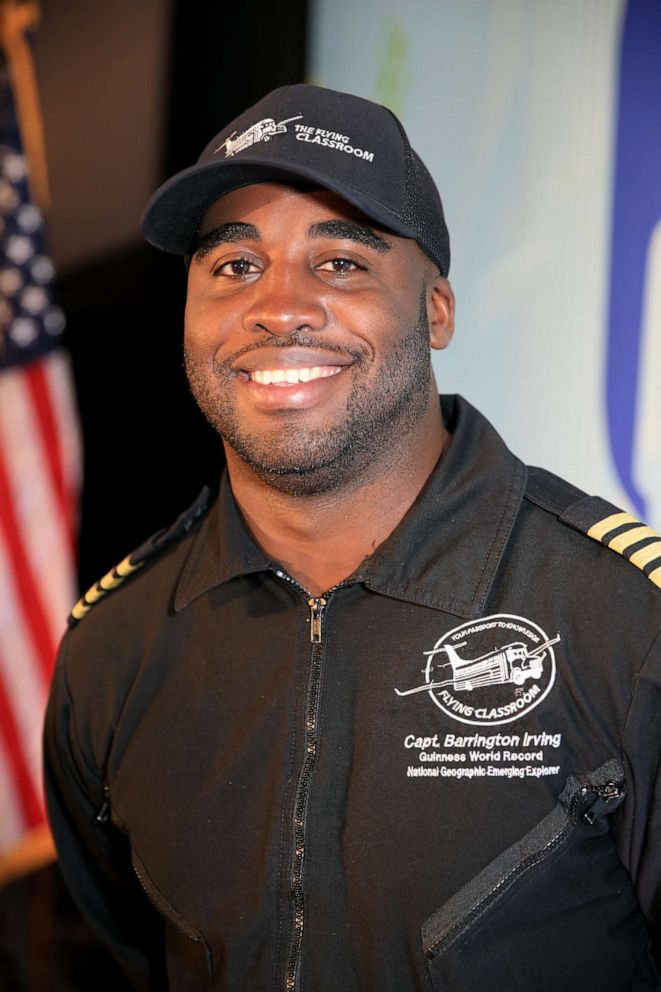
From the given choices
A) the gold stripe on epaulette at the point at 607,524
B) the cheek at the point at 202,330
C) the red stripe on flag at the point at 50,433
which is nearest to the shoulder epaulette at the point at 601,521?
the gold stripe on epaulette at the point at 607,524

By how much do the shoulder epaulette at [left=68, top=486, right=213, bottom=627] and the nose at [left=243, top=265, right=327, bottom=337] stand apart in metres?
0.36

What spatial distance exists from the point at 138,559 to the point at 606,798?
68 centimetres

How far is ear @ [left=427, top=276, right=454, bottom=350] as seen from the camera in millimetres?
1432

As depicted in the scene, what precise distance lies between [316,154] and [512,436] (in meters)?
0.70

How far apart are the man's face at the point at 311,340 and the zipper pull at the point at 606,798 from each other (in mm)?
437

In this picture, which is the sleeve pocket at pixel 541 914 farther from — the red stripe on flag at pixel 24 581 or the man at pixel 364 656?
the red stripe on flag at pixel 24 581

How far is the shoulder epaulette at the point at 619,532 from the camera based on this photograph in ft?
3.99

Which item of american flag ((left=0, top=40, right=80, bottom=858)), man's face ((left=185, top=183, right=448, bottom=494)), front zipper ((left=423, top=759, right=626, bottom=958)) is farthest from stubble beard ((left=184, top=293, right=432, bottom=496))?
american flag ((left=0, top=40, right=80, bottom=858))

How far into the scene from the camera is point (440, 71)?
1.88 metres

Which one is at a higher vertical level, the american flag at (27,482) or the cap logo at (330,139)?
the cap logo at (330,139)

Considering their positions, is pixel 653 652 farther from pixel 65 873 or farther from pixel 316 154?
pixel 65 873

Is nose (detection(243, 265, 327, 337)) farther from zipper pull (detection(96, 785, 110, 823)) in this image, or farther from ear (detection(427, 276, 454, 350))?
zipper pull (detection(96, 785, 110, 823))

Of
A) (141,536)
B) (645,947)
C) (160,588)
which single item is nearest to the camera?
(645,947)

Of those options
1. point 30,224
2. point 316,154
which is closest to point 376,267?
point 316,154
